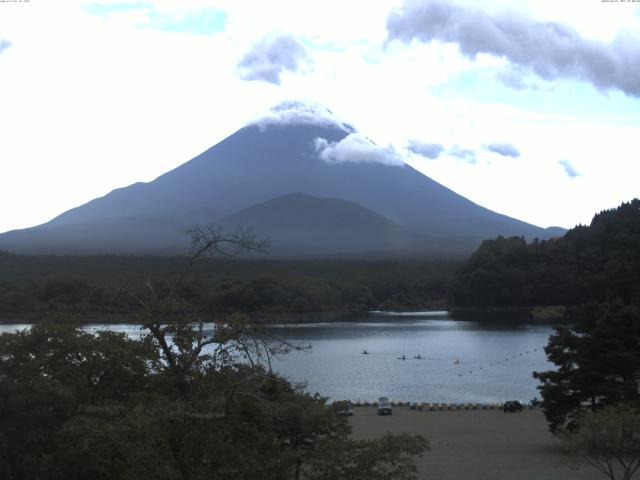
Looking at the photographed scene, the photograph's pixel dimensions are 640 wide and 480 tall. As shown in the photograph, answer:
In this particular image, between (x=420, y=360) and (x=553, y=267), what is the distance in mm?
27022

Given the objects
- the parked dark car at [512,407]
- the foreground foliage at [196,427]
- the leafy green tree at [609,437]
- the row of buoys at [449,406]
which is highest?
the foreground foliage at [196,427]

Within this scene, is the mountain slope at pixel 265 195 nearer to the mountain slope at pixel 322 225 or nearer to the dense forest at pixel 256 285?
the mountain slope at pixel 322 225

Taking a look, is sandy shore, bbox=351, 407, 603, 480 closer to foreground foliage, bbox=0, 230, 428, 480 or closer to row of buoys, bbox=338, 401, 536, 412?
row of buoys, bbox=338, 401, 536, 412

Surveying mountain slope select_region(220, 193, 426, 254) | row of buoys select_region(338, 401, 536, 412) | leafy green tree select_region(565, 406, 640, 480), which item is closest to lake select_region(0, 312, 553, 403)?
row of buoys select_region(338, 401, 536, 412)

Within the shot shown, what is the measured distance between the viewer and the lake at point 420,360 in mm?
26094

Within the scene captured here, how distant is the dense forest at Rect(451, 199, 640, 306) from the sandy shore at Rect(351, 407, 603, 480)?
34.7 m

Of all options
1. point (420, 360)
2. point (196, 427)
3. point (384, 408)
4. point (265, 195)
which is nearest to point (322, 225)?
point (265, 195)

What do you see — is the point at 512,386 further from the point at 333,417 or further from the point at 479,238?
the point at 479,238

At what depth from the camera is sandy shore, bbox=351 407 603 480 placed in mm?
13438

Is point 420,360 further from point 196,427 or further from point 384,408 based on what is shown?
point 196,427

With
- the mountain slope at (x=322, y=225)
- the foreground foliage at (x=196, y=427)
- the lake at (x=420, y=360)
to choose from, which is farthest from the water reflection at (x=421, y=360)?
the mountain slope at (x=322, y=225)

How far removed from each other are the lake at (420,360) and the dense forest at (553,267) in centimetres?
815

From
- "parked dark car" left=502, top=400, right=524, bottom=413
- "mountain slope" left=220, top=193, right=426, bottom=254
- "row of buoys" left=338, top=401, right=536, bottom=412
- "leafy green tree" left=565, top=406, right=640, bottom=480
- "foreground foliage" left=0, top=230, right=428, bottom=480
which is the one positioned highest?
"mountain slope" left=220, top=193, right=426, bottom=254

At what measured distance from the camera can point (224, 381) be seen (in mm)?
5910
